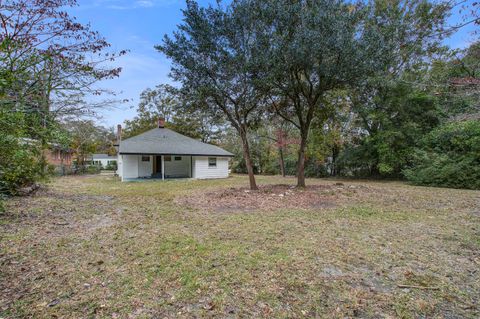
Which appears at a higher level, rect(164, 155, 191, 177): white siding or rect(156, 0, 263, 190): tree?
rect(156, 0, 263, 190): tree

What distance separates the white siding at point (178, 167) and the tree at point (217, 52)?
10.7 m

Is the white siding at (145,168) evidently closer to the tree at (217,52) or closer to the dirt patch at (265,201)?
the tree at (217,52)

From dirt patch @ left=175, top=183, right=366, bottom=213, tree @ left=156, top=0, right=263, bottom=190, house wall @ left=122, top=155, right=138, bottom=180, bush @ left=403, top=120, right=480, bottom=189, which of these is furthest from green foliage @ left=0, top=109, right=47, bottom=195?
bush @ left=403, top=120, right=480, bottom=189

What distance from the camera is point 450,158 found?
12500mm

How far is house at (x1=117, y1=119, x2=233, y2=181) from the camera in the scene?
16.9m

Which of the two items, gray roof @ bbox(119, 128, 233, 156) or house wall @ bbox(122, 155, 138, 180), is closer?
gray roof @ bbox(119, 128, 233, 156)

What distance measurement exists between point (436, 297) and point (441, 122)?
51.8 ft

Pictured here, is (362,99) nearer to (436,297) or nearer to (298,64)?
(298,64)

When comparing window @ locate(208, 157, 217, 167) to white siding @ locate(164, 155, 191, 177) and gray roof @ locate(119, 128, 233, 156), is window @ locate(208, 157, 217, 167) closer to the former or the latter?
gray roof @ locate(119, 128, 233, 156)

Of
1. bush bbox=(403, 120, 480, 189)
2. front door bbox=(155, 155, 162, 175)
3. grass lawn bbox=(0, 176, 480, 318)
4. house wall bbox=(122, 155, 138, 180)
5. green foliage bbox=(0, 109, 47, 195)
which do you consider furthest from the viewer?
front door bbox=(155, 155, 162, 175)

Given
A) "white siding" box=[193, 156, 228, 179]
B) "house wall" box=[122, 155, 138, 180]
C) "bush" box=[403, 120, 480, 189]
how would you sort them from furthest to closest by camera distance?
"white siding" box=[193, 156, 228, 179] < "house wall" box=[122, 155, 138, 180] < "bush" box=[403, 120, 480, 189]

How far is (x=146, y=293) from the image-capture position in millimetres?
2566

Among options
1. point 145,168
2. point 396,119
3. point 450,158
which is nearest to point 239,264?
point 450,158

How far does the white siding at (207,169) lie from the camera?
18.4 metres
